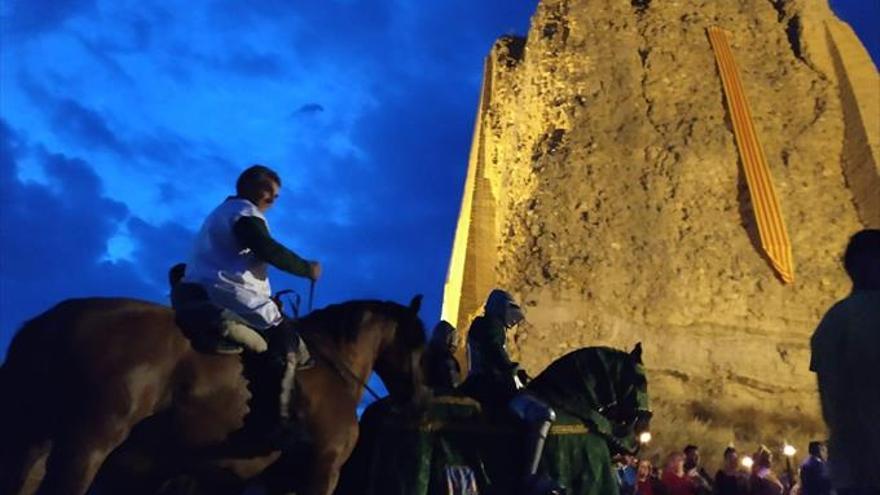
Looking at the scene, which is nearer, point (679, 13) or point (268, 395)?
point (268, 395)

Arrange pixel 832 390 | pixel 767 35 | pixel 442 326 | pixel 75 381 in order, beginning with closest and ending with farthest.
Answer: pixel 832 390
pixel 75 381
pixel 442 326
pixel 767 35

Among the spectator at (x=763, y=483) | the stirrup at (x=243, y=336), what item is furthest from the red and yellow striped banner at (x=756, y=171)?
the stirrup at (x=243, y=336)

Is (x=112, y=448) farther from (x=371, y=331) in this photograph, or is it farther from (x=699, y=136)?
(x=699, y=136)

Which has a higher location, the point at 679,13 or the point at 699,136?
the point at 679,13

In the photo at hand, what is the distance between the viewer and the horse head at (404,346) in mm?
4863

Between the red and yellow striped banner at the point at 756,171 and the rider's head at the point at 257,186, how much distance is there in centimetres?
1193

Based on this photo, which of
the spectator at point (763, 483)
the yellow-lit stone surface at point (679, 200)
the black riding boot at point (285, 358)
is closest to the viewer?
the black riding boot at point (285, 358)

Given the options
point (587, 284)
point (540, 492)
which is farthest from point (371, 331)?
point (587, 284)

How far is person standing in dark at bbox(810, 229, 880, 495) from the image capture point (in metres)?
2.95

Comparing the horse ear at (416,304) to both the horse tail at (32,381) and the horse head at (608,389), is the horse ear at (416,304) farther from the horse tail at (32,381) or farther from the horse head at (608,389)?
the horse tail at (32,381)

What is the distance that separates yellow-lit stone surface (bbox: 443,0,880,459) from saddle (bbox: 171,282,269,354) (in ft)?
31.1

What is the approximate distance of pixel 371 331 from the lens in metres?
4.76

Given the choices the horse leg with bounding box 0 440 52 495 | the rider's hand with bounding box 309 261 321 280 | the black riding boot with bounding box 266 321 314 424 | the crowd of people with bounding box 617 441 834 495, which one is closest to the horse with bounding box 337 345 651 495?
the black riding boot with bounding box 266 321 314 424

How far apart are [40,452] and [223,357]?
2.88 ft
